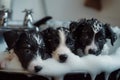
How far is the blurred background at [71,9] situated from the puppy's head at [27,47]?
0.85m

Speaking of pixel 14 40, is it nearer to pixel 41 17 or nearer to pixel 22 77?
pixel 22 77

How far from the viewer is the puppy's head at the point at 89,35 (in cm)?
39

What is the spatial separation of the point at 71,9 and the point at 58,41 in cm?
93

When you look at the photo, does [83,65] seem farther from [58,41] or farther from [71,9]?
[71,9]

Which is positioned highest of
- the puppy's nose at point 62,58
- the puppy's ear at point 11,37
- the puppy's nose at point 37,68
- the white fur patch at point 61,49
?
the puppy's ear at point 11,37

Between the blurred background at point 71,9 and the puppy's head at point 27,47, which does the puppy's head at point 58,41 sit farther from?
the blurred background at point 71,9

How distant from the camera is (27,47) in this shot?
14.1 inches

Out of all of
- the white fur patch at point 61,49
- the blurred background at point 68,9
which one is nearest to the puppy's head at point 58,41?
the white fur patch at point 61,49

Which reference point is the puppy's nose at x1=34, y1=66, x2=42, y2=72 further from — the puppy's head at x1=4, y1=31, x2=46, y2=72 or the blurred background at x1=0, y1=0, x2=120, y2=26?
the blurred background at x1=0, y1=0, x2=120, y2=26

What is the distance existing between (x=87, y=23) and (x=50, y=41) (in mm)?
65

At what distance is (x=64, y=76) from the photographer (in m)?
0.35

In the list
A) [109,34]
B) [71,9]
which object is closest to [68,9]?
[71,9]

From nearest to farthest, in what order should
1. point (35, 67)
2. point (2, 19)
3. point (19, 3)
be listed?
point (35, 67) → point (2, 19) → point (19, 3)

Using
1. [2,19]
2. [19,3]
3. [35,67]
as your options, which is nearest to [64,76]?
[35,67]
